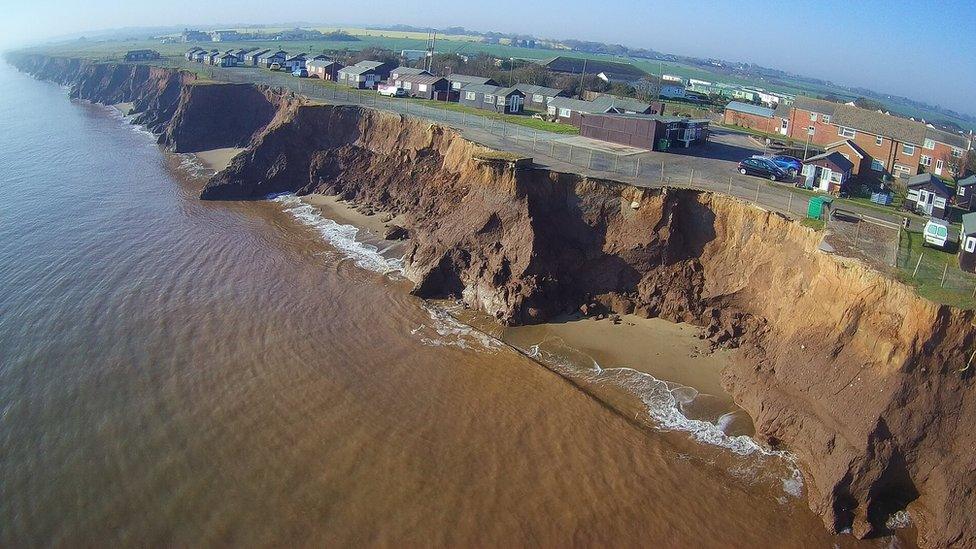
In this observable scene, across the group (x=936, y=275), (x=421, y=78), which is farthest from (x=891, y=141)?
(x=421, y=78)

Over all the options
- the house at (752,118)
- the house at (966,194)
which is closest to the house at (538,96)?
the house at (752,118)

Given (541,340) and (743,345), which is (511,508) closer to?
(541,340)

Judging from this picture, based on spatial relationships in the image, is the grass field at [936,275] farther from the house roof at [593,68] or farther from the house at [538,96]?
the house roof at [593,68]

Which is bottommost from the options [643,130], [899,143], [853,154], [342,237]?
[342,237]

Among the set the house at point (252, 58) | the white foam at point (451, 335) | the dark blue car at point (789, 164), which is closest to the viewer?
the white foam at point (451, 335)

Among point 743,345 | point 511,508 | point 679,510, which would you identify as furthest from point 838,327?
point 511,508

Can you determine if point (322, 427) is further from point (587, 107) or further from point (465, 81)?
point (465, 81)

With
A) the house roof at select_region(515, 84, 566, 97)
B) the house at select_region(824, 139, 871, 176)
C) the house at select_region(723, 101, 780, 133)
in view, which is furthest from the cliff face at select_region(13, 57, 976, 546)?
Result: the house at select_region(723, 101, 780, 133)
